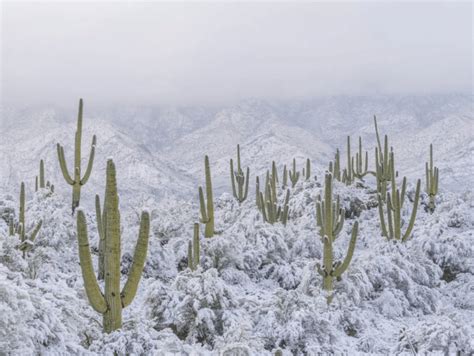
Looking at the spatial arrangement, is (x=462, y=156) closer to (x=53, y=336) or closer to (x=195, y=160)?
(x=195, y=160)

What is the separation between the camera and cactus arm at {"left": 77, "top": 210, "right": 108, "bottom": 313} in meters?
5.89

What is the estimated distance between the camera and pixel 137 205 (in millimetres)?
17156

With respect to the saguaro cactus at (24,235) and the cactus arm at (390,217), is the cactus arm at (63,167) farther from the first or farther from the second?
the cactus arm at (390,217)

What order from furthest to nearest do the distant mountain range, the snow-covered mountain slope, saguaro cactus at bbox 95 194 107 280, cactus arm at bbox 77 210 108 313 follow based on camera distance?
the distant mountain range, saguaro cactus at bbox 95 194 107 280, cactus arm at bbox 77 210 108 313, the snow-covered mountain slope

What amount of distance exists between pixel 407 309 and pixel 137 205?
1013 cm

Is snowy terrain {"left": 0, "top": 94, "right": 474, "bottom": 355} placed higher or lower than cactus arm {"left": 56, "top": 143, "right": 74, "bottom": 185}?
lower

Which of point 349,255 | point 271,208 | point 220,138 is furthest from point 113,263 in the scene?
point 220,138

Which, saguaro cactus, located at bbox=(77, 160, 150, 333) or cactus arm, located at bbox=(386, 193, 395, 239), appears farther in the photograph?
cactus arm, located at bbox=(386, 193, 395, 239)

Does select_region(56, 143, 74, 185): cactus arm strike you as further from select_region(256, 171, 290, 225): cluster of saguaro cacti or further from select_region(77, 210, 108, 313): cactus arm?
select_region(77, 210, 108, 313): cactus arm

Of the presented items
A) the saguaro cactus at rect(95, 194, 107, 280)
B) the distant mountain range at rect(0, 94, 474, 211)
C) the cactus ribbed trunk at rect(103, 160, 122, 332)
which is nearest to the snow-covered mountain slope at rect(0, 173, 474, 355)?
the cactus ribbed trunk at rect(103, 160, 122, 332)

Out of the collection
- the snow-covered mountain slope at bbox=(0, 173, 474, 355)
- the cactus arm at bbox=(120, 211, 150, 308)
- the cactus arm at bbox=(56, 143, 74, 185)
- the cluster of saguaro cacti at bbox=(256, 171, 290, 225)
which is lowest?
the snow-covered mountain slope at bbox=(0, 173, 474, 355)

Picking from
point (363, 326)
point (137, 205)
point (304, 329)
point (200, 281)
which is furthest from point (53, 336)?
point (137, 205)

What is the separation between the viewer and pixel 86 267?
19.3 ft

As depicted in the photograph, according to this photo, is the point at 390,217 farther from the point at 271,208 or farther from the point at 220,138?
the point at 220,138
